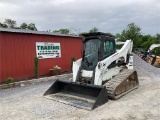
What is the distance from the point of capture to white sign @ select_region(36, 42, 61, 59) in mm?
13273

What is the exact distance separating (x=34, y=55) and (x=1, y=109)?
258 inches

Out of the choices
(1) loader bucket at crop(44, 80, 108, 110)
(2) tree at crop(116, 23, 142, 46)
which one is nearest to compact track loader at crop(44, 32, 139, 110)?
(1) loader bucket at crop(44, 80, 108, 110)

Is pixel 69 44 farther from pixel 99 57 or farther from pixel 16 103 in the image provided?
pixel 16 103

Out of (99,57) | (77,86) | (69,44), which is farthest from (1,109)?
(69,44)

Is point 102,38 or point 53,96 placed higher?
point 102,38

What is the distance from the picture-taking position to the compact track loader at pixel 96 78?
715cm

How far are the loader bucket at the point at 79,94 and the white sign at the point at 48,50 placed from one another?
546 cm

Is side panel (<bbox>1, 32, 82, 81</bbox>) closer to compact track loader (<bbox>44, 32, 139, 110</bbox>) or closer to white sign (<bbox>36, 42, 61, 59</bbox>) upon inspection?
white sign (<bbox>36, 42, 61, 59</bbox>)

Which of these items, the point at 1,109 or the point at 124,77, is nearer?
the point at 1,109

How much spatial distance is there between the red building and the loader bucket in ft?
14.0

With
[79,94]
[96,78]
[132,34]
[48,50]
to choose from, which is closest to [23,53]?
[48,50]

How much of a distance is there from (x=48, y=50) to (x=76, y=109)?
797 centimetres

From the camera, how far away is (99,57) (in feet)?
26.3

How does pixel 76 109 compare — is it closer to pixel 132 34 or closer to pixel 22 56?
pixel 22 56
